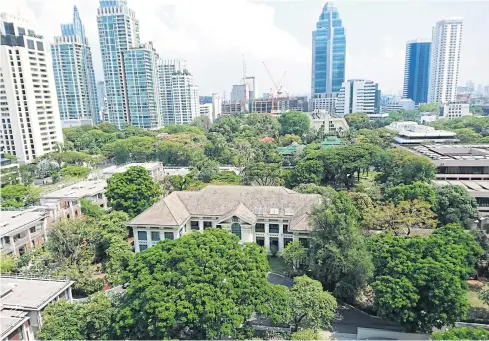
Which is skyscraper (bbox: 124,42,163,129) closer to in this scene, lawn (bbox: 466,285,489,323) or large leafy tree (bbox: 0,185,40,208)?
large leafy tree (bbox: 0,185,40,208)

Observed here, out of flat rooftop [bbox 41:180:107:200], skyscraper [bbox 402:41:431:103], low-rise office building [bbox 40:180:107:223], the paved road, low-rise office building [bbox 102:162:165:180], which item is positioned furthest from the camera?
skyscraper [bbox 402:41:431:103]

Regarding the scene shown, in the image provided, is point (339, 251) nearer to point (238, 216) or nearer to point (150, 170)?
point (238, 216)

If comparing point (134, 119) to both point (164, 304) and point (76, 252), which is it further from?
point (164, 304)

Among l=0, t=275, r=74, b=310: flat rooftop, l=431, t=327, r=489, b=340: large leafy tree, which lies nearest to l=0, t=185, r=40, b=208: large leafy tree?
l=0, t=275, r=74, b=310: flat rooftop

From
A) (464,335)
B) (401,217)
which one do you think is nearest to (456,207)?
(401,217)

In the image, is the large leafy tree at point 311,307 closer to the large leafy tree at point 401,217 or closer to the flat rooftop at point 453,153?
the large leafy tree at point 401,217

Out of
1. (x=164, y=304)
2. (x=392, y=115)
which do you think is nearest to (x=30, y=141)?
(x=164, y=304)

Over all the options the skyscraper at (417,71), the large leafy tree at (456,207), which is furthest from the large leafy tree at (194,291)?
the skyscraper at (417,71)
